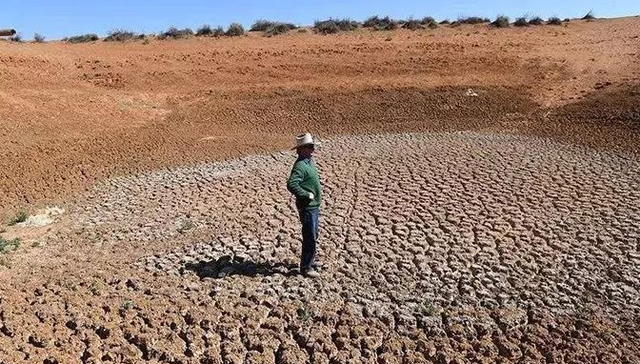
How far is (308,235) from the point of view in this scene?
23.0 ft

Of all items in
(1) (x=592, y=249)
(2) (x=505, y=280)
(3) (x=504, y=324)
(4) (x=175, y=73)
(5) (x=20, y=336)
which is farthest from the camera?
(4) (x=175, y=73)

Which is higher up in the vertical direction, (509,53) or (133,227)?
(509,53)

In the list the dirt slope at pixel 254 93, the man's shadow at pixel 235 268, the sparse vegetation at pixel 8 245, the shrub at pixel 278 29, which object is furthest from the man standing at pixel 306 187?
the shrub at pixel 278 29

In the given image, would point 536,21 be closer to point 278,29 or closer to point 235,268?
point 278,29

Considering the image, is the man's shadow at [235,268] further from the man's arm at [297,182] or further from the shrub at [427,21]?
the shrub at [427,21]

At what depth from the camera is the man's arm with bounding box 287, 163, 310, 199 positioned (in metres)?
6.63

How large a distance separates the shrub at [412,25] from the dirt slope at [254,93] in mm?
4099

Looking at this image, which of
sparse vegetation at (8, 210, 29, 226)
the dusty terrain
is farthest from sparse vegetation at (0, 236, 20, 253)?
sparse vegetation at (8, 210, 29, 226)

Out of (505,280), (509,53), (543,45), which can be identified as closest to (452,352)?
(505,280)

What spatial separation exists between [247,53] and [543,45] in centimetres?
1085

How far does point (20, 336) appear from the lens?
576cm

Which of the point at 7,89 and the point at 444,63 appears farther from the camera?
the point at 444,63

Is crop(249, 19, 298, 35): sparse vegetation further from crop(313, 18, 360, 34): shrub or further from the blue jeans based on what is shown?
the blue jeans

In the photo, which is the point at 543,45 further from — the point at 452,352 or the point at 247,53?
the point at 452,352
